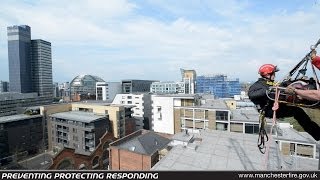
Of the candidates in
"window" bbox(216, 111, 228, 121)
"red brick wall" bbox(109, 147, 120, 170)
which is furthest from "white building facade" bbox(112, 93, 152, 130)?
"red brick wall" bbox(109, 147, 120, 170)

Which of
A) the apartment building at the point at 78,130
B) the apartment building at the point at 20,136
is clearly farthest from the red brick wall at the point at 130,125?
the apartment building at the point at 20,136

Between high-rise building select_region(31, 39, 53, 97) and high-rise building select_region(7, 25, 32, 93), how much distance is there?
111 centimetres

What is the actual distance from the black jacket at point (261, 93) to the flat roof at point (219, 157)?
576 centimetres

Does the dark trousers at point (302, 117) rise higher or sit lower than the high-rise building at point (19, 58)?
lower

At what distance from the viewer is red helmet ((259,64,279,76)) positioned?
3.25 metres

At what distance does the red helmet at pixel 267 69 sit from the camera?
3.25m

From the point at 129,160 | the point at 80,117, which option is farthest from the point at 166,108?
the point at 129,160

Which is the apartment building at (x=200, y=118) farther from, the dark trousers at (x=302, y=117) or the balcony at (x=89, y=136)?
the dark trousers at (x=302, y=117)

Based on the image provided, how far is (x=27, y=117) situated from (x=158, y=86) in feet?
168

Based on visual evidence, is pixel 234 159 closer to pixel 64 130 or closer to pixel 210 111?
pixel 210 111

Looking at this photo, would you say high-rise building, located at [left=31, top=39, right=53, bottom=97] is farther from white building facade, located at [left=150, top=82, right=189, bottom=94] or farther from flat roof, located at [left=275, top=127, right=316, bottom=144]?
flat roof, located at [left=275, top=127, right=316, bottom=144]

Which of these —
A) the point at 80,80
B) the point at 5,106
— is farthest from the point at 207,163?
the point at 80,80

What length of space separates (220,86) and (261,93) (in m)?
89.9

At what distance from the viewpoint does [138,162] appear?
21703mm
